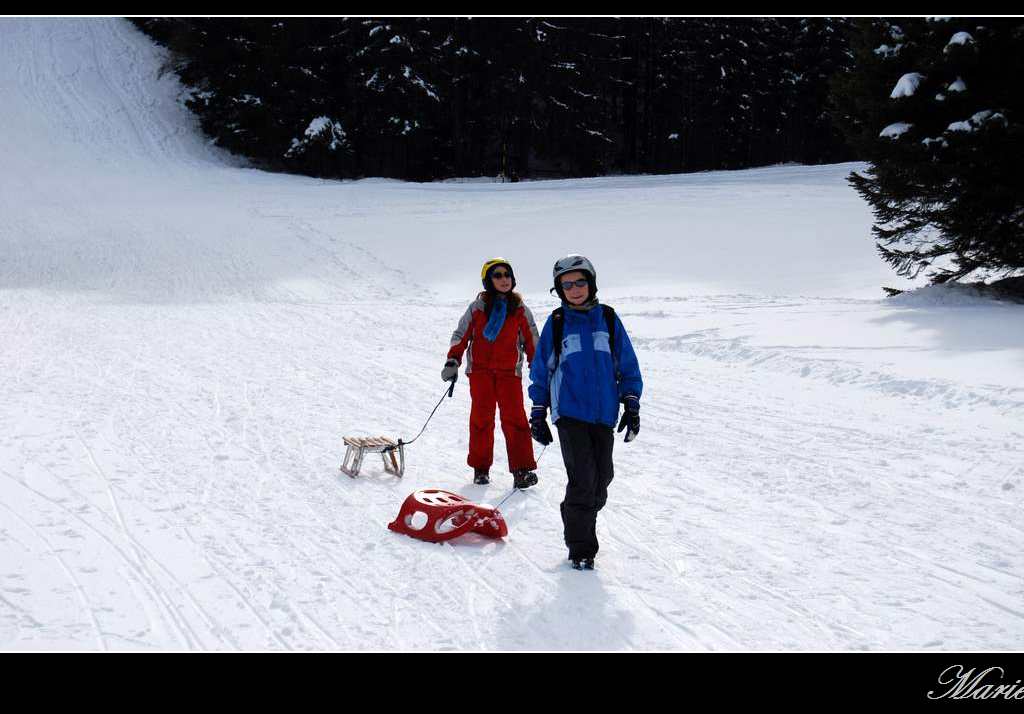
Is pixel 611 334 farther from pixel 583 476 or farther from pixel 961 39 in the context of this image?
pixel 961 39

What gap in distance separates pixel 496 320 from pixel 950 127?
9.31 meters

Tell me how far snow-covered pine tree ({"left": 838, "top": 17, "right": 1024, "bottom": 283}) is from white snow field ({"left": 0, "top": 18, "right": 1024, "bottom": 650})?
1.22 m

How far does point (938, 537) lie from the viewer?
5.42 meters

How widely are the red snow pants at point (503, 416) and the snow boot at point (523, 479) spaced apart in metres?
0.04

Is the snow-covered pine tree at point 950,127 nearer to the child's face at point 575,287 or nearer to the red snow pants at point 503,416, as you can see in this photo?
the red snow pants at point 503,416

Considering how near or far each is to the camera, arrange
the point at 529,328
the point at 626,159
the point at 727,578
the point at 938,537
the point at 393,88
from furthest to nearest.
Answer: the point at 626,159, the point at 393,88, the point at 529,328, the point at 938,537, the point at 727,578

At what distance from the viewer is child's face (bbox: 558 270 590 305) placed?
197 inches

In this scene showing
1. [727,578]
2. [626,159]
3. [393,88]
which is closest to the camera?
[727,578]

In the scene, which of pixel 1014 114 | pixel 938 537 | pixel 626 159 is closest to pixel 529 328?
pixel 938 537

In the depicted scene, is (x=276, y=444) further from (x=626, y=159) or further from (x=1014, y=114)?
(x=626, y=159)

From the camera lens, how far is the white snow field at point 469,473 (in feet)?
14.3

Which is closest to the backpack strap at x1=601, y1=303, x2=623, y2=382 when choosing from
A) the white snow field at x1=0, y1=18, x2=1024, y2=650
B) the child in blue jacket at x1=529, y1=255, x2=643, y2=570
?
the child in blue jacket at x1=529, y1=255, x2=643, y2=570

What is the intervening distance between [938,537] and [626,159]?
138ft

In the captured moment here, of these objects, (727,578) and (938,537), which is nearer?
(727,578)
